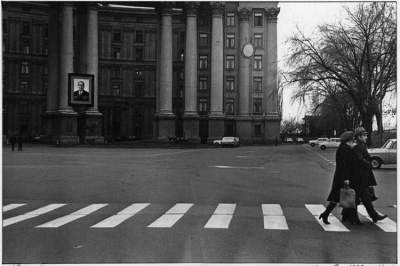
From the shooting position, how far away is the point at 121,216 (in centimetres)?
1214

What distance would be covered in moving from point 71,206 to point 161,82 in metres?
58.4

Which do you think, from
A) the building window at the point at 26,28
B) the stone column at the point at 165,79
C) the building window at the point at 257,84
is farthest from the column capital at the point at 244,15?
the building window at the point at 26,28

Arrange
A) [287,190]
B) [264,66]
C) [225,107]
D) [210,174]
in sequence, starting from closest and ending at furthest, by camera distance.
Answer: [287,190] → [210,174] → [264,66] → [225,107]

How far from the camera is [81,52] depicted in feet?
217

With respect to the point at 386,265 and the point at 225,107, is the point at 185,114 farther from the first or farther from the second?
the point at 386,265

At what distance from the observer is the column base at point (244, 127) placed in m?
73.3

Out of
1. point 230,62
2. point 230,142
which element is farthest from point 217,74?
point 230,142

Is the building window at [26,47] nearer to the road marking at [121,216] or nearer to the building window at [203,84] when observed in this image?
the building window at [203,84]

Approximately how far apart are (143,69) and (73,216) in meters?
87.1

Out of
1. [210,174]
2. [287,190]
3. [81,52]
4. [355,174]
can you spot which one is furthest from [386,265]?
[81,52]

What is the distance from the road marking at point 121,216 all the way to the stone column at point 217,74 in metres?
60.7

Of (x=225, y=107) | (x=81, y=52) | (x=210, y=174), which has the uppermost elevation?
(x=81, y=52)

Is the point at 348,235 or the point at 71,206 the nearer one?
the point at 348,235

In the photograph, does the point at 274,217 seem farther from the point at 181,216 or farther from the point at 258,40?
the point at 258,40
